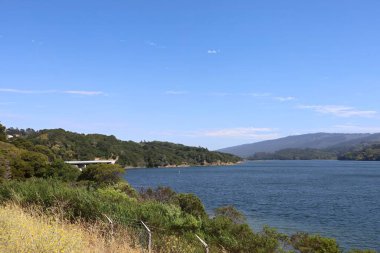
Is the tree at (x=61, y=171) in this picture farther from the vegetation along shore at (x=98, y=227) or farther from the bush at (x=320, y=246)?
the bush at (x=320, y=246)

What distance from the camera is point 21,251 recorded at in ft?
17.7

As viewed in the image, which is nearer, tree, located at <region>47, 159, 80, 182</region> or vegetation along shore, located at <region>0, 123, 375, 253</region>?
vegetation along shore, located at <region>0, 123, 375, 253</region>

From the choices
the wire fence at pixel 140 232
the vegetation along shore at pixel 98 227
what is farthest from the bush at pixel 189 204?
the wire fence at pixel 140 232

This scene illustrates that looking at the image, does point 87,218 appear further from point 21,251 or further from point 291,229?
point 291,229

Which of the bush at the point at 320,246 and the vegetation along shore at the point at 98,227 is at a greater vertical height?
the vegetation along shore at the point at 98,227

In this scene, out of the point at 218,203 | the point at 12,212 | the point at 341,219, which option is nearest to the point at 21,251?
the point at 12,212

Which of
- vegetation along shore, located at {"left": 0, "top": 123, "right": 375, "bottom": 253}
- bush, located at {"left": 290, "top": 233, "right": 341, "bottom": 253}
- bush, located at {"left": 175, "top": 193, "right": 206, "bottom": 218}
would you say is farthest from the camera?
bush, located at {"left": 175, "top": 193, "right": 206, "bottom": 218}

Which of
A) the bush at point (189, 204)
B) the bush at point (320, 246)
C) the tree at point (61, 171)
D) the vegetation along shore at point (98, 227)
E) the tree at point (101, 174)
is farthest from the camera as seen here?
the tree at point (101, 174)

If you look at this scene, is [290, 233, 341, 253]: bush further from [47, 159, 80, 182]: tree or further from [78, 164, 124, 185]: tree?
[47, 159, 80, 182]: tree

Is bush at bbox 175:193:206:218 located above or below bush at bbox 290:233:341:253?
above

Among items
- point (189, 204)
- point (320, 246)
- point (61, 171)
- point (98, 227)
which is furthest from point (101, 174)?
point (98, 227)

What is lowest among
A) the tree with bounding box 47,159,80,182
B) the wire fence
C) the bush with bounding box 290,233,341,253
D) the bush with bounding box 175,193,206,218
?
the bush with bounding box 290,233,341,253

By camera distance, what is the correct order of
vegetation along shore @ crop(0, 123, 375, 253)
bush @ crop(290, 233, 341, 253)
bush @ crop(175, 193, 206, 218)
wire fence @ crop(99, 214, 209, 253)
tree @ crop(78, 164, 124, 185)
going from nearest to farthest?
vegetation along shore @ crop(0, 123, 375, 253) → wire fence @ crop(99, 214, 209, 253) → bush @ crop(290, 233, 341, 253) → bush @ crop(175, 193, 206, 218) → tree @ crop(78, 164, 124, 185)

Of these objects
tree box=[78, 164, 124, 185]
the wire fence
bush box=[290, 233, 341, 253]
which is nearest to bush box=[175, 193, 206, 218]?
bush box=[290, 233, 341, 253]
